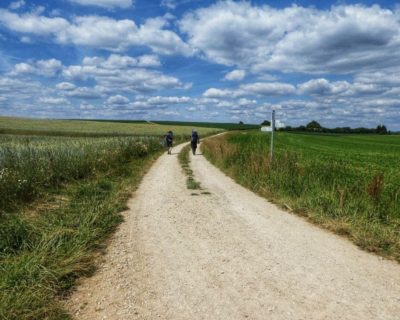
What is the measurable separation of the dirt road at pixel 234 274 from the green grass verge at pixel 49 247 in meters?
0.28

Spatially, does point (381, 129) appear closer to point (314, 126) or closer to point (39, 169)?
point (314, 126)

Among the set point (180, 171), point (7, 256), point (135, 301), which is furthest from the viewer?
point (180, 171)

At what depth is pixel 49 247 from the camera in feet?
15.9

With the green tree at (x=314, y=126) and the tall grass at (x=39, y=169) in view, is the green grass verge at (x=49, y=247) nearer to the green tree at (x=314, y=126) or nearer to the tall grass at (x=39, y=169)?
the tall grass at (x=39, y=169)

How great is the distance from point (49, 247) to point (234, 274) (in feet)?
9.45

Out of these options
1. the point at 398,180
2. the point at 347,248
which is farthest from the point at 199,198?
the point at 398,180

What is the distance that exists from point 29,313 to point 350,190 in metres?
7.49

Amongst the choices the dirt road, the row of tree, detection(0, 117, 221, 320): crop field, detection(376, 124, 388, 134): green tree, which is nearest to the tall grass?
detection(0, 117, 221, 320): crop field

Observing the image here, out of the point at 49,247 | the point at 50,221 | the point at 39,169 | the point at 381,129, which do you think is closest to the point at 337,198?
the point at 49,247

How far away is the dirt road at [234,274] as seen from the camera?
3.56m

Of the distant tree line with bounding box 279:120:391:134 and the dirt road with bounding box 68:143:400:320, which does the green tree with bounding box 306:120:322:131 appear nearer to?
the distant tree line with bounding box 279:120:391:134

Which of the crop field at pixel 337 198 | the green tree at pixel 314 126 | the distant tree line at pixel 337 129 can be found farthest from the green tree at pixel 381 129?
the crop field at pixel 337 198

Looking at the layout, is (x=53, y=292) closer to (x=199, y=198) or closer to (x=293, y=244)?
(x=293, y=244)

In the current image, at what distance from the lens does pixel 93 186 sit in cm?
977
